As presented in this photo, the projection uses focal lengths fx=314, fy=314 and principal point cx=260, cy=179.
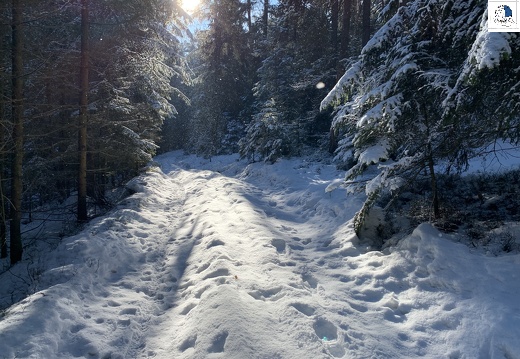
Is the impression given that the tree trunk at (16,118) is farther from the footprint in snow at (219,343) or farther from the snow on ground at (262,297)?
the footprint in snow at (219,343)

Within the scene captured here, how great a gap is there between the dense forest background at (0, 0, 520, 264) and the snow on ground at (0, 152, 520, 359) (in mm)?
1442

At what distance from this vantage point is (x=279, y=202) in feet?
35.6

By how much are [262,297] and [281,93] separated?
67.0 feet

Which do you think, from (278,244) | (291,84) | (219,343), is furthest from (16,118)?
(291,84)

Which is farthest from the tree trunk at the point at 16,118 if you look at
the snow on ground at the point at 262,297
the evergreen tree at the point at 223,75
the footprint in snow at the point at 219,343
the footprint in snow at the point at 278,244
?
the evergreen tree at the point at 223,75

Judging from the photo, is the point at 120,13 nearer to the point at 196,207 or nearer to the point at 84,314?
the point at 196,207

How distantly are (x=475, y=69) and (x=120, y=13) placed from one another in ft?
35.8

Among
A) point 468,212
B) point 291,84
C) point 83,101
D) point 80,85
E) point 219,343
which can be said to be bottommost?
point 219,343

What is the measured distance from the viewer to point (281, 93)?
76.6 ft

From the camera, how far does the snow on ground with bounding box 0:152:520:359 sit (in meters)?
3.65

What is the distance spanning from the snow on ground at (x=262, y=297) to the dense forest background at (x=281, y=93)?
4.73 feet

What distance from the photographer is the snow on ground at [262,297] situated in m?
3.65

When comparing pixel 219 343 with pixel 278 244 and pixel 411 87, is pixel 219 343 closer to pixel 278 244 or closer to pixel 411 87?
pixel 278 244

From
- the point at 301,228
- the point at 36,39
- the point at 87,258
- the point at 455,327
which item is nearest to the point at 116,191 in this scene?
the point at 36,39
